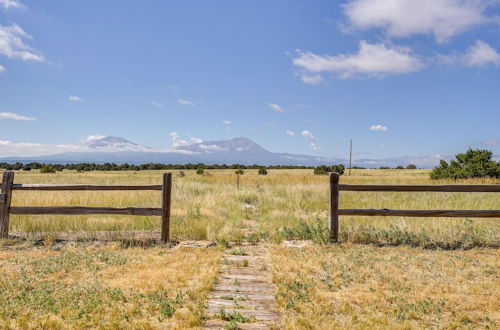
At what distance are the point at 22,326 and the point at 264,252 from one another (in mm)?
4489

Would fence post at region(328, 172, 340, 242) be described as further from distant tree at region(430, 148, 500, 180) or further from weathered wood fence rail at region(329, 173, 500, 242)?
distant tree at region(430, 148, 500, 180)

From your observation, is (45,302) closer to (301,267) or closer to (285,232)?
(301,267)

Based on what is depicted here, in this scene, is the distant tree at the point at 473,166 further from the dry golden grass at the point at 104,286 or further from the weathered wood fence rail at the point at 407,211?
the dry golden grass at the point at 104,286

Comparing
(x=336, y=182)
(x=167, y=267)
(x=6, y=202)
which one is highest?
(x=336, y=182)

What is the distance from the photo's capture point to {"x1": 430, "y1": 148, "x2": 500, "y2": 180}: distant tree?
25000 mm

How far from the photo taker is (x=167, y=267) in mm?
5844

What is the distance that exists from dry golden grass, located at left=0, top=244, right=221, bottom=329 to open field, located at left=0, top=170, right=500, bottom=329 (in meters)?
0.02

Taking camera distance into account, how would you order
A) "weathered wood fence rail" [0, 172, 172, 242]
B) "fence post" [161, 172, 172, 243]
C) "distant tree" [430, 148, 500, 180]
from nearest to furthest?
"weathered wood fence rail" [0, 172, 172, 242] → "fence post" [161, 172, 172, 243] → "distant tree" [430, 148, 500, 180]

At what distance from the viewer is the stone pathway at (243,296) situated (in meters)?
3.76

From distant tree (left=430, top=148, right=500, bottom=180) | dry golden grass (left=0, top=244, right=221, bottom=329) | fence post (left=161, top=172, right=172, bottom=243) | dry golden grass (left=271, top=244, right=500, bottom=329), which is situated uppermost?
distant tree (left=430, top=148, right=500, bottom=180)

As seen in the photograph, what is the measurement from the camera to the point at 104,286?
191 inches

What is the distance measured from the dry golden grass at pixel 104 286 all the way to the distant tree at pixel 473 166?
25959 mm

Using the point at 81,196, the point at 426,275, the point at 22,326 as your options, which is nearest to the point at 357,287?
the point at 426,275

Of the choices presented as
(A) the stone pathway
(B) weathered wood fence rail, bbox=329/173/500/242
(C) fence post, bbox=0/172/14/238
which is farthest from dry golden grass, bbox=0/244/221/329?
(B) weathered wood fence rail, bbox=329/173/500/242
